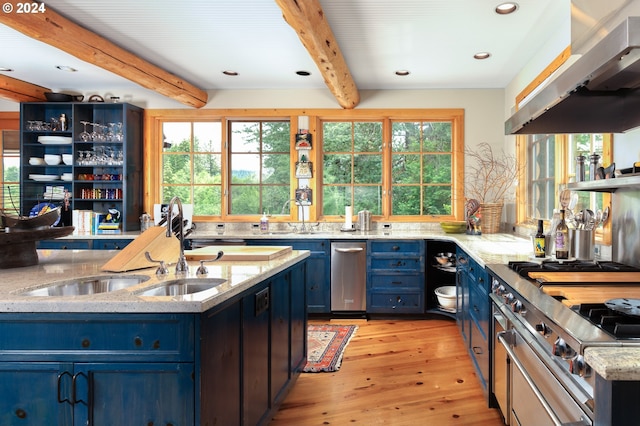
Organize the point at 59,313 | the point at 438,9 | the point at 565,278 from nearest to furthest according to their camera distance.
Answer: the point at 59,313 → the point at 565,278 → the point at 438,9

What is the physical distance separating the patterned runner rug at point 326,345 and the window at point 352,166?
152cm

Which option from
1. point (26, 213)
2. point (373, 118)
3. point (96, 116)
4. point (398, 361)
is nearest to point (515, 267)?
point (398, 361)

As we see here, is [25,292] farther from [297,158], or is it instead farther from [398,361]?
[297,158]

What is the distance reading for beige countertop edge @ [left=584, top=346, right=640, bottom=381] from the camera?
88 centimetres

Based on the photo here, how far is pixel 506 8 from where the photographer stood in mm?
2869

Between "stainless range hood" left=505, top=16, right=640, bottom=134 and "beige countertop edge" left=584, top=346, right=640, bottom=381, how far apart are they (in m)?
0.71

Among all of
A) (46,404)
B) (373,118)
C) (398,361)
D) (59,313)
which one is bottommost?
(398,361)

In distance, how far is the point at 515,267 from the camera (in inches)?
84.0

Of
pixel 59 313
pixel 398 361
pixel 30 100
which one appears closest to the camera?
pixel 59 313

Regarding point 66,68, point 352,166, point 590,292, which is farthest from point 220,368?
point 66,68

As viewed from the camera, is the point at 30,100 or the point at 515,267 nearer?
the point at 515,267

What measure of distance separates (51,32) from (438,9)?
268cm

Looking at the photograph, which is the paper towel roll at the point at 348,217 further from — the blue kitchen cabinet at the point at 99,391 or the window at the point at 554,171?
the blue kitchen cabinet at the point at 99,391

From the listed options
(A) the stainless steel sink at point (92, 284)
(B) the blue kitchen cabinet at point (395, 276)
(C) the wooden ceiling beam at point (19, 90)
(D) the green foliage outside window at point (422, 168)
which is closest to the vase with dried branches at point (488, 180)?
(D) the green foliage outside window at point (422, 168)
